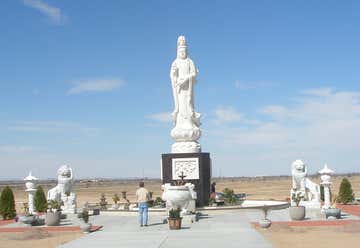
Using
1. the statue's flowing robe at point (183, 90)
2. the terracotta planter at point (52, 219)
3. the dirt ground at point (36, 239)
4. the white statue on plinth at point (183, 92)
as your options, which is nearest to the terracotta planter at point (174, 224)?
the dirt ground at point (36, 239)

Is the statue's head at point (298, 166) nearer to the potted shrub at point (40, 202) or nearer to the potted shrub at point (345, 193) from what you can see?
the potted shrub at point (345, 193)

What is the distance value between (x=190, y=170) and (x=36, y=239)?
30.9ft

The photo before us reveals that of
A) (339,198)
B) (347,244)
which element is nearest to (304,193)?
(339,198)

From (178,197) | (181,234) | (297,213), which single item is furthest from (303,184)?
(181,234)

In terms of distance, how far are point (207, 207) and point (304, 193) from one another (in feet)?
14.5

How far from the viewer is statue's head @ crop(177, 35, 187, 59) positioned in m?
27.1

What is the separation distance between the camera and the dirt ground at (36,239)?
16062mm

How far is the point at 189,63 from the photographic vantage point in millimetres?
27016

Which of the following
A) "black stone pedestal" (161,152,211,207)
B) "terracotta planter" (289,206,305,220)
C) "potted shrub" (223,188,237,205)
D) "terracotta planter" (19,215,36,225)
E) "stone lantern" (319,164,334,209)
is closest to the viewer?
"terracotta planter" (289,206,305,220)

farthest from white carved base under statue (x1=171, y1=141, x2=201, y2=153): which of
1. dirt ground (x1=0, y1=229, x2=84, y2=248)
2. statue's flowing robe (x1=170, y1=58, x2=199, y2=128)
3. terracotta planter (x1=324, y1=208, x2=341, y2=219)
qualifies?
dirt ground (x1=0, y1=229, x2=84, y2=248)

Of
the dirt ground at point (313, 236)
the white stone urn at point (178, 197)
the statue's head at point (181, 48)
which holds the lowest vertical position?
the dirt ground at point (313, 236)

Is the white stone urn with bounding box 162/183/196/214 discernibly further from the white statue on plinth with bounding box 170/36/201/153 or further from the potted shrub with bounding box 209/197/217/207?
the white statue on plinth with bounding box 170/36/201/153

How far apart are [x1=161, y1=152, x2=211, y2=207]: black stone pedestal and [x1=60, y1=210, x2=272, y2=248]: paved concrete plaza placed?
9.25 feet

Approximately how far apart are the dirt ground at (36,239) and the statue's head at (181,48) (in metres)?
11.4
